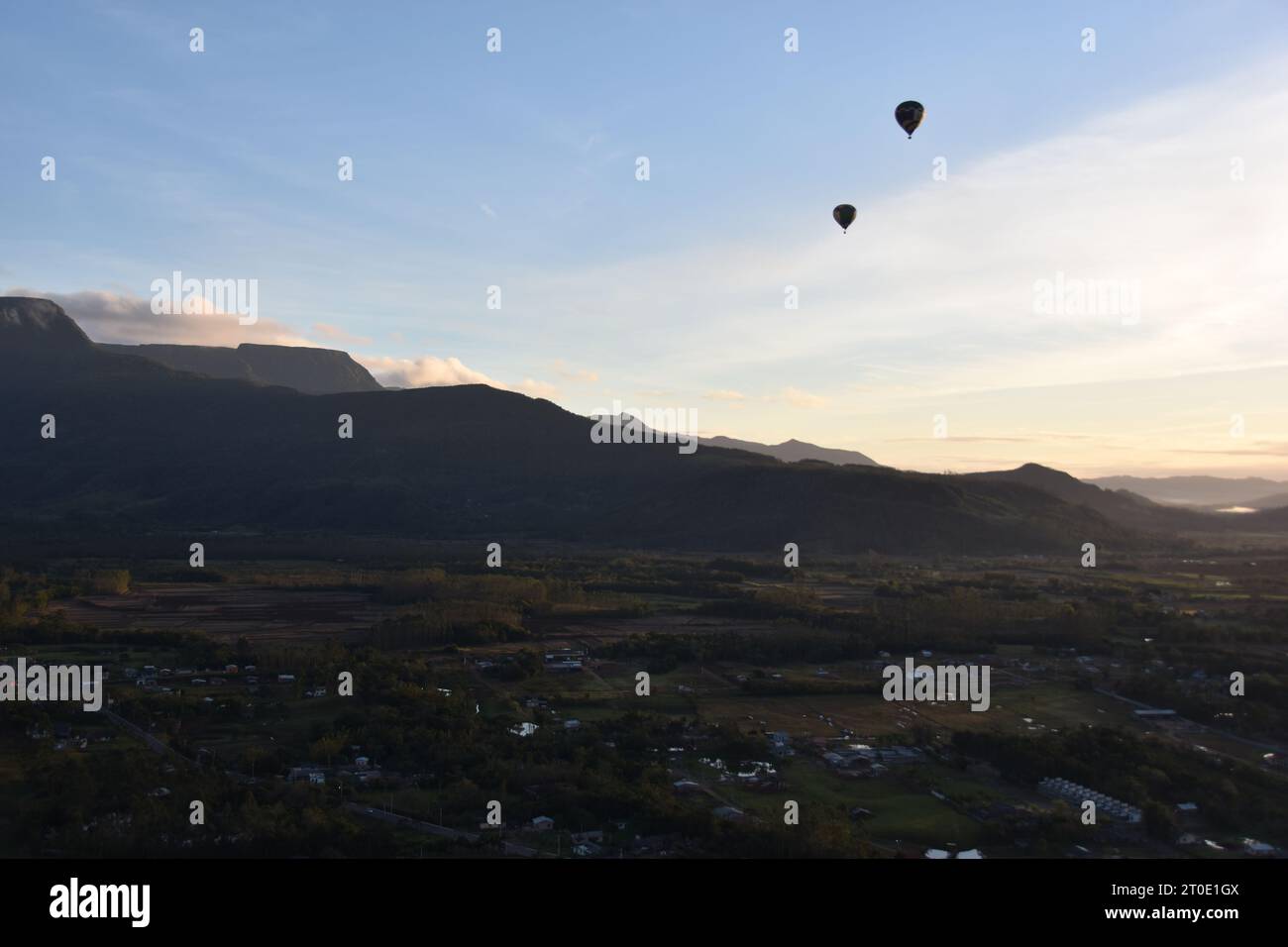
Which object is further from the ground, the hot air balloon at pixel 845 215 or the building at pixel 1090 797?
the hot air balloon at pixel 845 215

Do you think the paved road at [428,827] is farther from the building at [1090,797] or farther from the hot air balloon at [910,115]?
the hot air balloon at [910,115]

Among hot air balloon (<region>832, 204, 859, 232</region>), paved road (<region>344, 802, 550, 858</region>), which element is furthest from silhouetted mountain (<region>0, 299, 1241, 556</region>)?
paved road (<region>344, 802, 550, 858</region>)

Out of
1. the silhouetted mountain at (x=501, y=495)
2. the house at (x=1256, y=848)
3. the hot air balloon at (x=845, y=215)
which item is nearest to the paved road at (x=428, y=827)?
the house at (x=1256, y=848)

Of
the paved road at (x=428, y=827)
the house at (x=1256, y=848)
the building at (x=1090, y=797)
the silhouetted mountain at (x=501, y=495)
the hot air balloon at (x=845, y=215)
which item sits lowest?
the house at (x=1256, y=848)

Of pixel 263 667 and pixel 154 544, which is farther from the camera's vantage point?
pixel 154 544

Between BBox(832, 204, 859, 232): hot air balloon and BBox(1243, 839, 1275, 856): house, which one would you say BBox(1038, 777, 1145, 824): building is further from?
BBox(832, 204, 859, 232): hot air balloon
